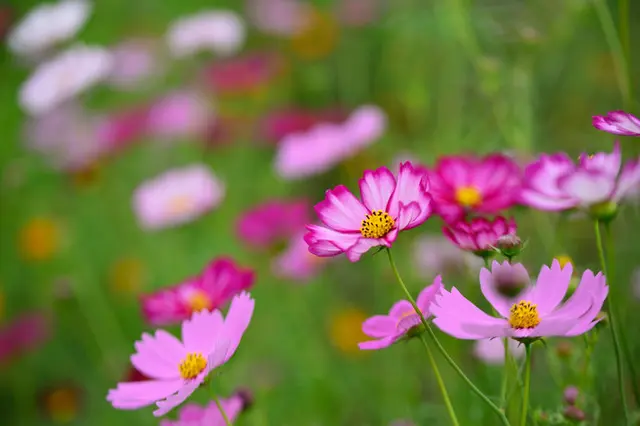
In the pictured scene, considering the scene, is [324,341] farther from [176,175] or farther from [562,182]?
[562,182]

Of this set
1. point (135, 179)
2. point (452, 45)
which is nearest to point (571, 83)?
point (452, 45)

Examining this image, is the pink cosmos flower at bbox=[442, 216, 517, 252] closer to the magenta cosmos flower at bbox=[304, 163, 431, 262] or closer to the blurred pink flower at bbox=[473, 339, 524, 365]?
the magenta cosmos flower at bbox=[304, 163, 431, 262]

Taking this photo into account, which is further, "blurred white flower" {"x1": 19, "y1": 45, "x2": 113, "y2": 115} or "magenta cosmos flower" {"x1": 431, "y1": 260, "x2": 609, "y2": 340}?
"blurred white flower" {"x1": 19, "y1": 45, "x2": 113, "y2": 115}

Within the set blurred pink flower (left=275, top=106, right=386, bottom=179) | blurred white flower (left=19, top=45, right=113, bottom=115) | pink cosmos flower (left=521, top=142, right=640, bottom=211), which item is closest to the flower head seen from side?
pink cosmos flower (left=521, top=142, right=640, bottom=211)

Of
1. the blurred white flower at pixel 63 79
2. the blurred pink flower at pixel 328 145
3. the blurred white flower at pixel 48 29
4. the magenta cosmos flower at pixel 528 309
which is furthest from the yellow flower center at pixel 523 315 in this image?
the blurred white flower at pixel 48 29

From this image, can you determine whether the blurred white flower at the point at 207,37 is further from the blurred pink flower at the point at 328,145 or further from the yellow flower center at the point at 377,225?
the yellow flower center at the point at 377,225
